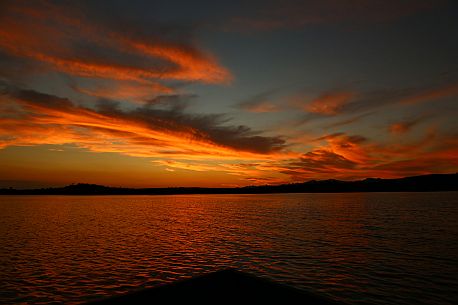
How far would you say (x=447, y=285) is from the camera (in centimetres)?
2180

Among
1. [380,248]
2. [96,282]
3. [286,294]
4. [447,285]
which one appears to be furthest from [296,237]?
[286,294]

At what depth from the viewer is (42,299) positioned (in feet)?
62.4

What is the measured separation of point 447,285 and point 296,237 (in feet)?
74.7

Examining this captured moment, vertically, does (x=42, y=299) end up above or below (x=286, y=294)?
below

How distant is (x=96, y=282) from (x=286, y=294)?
15.3 m

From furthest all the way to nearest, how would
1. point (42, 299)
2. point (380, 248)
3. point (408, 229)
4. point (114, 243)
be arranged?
point (408, 229) → point (114, 243) → point (380, 248) → point (42, 299)

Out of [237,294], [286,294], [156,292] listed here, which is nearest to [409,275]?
[286,294]

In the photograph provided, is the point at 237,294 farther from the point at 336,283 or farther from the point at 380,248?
the point at 380,248

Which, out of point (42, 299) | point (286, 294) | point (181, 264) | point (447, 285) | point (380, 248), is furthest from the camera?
point (380, 248)

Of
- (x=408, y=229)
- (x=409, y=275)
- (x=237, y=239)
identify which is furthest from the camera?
(x=408, y=229)

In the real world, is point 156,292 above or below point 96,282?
above

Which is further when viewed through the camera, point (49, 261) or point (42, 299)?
point (49, 261)

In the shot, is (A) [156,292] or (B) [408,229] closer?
(A) [156,292]

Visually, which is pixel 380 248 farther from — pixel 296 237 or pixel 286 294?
pixel 286 294
